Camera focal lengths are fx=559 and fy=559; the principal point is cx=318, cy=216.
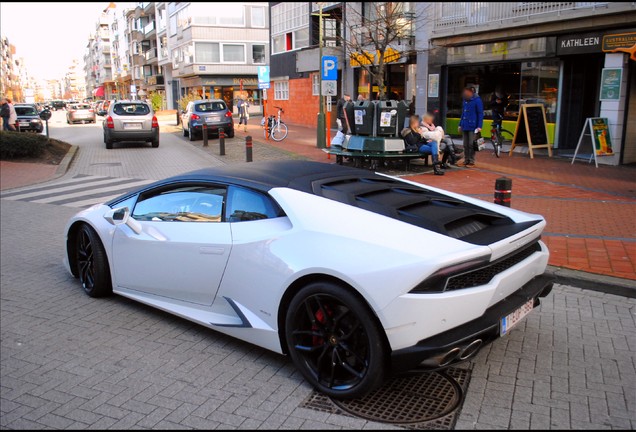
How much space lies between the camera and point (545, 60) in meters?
16.1

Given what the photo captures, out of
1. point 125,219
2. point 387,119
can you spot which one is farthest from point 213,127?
point 125,219

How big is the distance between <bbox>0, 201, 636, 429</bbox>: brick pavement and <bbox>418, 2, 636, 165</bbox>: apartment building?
1036cm

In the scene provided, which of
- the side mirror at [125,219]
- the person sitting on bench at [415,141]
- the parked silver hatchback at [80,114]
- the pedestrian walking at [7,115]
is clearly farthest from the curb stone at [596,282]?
the parked silver hatchback at [80,114]

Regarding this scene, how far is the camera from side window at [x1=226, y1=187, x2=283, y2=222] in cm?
386

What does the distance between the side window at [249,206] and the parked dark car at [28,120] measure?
30.5 meters

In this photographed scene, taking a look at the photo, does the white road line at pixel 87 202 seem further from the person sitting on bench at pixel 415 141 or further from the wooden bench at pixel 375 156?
the person sitting on bench at pixel 415 141

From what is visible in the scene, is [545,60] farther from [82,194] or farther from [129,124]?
[129,124]

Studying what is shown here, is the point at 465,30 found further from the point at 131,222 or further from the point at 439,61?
the point at 131,222

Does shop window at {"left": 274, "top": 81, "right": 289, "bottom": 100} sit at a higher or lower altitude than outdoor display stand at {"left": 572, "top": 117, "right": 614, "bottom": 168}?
higher

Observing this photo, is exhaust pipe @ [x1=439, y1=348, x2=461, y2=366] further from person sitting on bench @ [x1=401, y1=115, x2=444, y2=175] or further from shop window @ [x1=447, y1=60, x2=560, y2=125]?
shop window @ [x1=447, y1=60, x2=560, y2=125]

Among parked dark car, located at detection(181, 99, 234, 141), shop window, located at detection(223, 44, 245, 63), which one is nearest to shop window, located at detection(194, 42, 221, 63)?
shop window, located at detection(223, 44, 245, 63)

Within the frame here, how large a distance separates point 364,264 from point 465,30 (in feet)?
54.2

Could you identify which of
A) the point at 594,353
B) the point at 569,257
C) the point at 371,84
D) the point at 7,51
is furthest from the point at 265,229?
the point at 7,51

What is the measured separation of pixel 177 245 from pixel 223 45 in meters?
50.8
